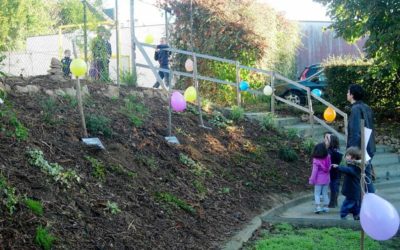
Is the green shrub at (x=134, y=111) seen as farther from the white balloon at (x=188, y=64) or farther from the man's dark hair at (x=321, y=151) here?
the white balloon at (x=188, y=64)

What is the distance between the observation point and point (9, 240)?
3828 millimetres

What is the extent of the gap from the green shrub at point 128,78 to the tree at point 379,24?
5698 mm

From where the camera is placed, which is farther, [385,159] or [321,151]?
[385,159]

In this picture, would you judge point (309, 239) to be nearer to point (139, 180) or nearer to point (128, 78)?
point (139, 180)

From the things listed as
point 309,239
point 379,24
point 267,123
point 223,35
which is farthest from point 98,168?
point 223,35

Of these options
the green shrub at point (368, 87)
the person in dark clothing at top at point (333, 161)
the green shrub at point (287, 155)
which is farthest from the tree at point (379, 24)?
the person in dark clothing at top at point (333, 161)

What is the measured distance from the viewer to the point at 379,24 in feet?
39.3

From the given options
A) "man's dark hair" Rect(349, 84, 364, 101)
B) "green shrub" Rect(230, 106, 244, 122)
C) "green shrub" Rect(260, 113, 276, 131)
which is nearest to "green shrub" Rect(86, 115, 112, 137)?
"man's dark hair" Rect(349, 84, 364, 101)

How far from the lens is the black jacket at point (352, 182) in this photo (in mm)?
6707

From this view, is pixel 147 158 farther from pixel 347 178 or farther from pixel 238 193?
pixel 347 178

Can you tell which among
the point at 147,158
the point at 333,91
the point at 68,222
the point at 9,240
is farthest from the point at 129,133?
→ the point at 333,91

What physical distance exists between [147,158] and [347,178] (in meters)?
2.71

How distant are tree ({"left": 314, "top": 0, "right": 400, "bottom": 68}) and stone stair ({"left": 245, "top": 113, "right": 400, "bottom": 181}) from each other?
2120 millimetres

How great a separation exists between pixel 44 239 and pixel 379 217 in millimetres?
2753
